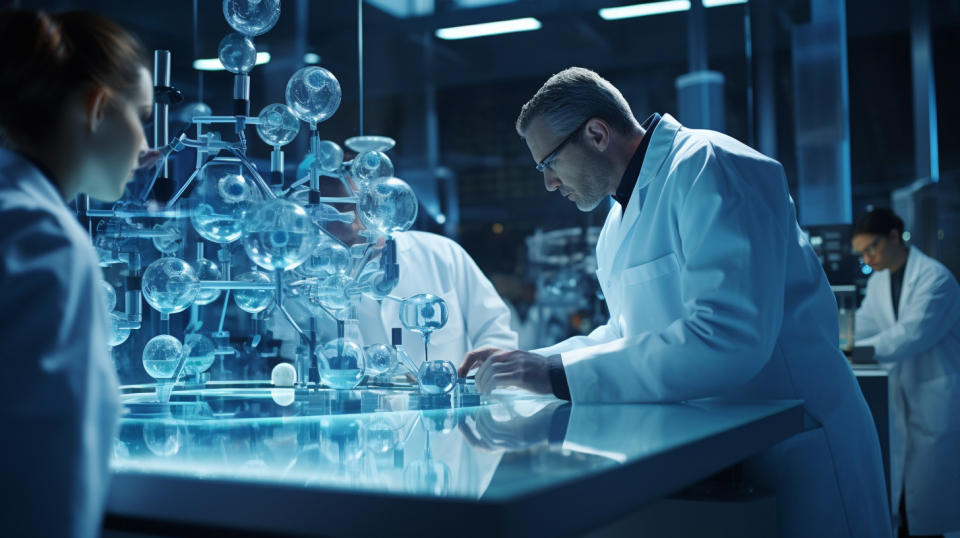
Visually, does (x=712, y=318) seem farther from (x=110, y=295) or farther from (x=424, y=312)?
(x=110, y=295)

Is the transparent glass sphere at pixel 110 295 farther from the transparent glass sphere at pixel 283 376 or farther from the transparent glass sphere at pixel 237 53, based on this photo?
the transparent glass sphere at pixel 237 53

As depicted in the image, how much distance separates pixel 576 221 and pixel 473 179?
1.29m

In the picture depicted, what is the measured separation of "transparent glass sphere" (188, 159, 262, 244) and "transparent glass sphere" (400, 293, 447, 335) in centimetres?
33

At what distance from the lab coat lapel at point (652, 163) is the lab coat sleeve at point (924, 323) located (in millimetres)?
2646

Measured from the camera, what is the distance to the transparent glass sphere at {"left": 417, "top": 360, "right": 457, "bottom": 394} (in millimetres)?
1512

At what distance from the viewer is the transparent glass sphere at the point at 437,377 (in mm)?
1512

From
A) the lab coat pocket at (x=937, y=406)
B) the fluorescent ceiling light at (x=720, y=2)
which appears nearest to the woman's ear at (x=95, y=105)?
the lab coat pocket at (x=937, y=406)

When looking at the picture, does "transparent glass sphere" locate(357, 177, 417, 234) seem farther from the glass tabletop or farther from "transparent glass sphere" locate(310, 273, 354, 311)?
the glass tabletop

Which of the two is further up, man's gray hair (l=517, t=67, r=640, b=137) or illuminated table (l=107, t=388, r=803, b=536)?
man's gray hair (l=517, t=67, r=640, b=137)

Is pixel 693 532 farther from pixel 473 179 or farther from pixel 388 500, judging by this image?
pixel 473 179

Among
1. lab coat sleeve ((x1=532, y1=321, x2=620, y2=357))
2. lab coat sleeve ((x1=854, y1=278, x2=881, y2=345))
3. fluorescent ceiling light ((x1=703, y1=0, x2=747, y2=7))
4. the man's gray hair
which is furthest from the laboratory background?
fluorescent ceiling light ((x1=703, y1=0, x2=747, y2=7))

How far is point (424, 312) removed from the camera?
1506mm

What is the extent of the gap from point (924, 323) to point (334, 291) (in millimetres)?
3353

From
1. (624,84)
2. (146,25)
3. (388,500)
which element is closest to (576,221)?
(624,84)
